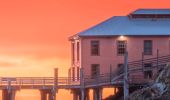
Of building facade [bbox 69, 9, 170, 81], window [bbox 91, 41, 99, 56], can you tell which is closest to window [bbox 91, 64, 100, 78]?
building facade [bbox 69, 9, 170, 81]

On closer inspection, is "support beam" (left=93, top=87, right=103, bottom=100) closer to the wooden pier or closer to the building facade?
the wooden pier

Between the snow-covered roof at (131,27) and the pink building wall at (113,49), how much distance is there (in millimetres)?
504

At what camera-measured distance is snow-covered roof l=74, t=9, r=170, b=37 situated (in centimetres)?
7950

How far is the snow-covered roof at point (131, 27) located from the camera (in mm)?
79500

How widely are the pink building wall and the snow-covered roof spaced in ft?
1.65

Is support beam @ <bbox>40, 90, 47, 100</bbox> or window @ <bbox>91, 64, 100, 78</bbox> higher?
window @ <bbox>91, 64, 100, 78</bbox>

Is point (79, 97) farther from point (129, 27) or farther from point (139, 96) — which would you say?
point (139, 96)

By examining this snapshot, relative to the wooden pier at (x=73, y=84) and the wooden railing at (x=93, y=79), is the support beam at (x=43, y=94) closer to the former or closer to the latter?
the wooden pier at (x=73, y=84)

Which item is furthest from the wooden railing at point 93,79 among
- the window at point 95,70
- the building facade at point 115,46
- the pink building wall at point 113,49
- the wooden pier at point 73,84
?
the pink building wall at point 113,49

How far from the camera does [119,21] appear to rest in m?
83.1

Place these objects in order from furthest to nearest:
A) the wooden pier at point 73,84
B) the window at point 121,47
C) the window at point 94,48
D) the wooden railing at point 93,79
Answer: the window at point 94,48, the window at point 121,47, the wooden railing at point 93,79, the wooden pier at point 73,84

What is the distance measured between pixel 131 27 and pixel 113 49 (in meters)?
3.42

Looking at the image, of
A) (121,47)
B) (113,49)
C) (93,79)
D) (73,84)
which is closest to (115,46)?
(113,49)

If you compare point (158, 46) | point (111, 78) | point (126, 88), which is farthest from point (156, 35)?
point (126, 88)
